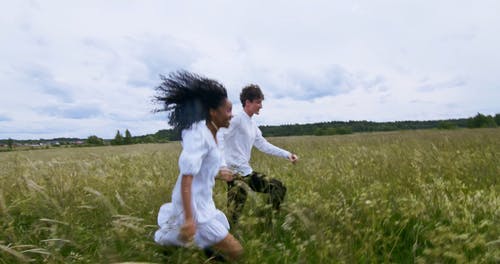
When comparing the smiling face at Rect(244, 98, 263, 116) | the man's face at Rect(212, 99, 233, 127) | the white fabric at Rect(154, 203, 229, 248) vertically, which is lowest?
the white fabric at Rect(154, 203, 229, 248)

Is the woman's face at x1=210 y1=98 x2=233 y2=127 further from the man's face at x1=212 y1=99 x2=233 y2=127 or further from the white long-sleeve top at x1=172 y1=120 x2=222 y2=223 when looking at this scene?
the white long-sleeve top at x1=172 y1=120 x2=222 y2=223

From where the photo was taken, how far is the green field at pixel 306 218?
85.8 inches

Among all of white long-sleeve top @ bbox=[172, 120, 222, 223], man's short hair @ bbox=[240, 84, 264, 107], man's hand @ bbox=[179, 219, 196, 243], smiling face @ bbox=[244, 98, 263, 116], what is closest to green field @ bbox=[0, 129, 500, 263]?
man's hand @ bbox=[179, 219, 196, 243]

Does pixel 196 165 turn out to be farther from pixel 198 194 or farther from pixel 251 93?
pixel 251 93

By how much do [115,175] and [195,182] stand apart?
2.69 meters

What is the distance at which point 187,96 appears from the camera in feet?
8.53

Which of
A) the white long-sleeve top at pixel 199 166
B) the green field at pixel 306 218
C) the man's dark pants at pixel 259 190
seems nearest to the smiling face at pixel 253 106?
the man's dark pants at pixel 259 190

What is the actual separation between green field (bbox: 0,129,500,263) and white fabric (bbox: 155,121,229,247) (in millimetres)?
134

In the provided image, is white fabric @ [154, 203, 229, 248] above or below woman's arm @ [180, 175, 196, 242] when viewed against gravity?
below

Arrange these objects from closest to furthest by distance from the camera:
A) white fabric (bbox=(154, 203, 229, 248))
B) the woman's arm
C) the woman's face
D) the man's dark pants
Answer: the woman's arm, white fabric (bbox=(154, 203, 229, 248)), the woman's face, the man's dark pants

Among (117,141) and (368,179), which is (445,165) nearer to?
(368,179)

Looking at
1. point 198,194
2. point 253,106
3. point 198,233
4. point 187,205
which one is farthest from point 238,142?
point 187,205

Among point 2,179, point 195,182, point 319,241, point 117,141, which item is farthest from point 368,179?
point 117,141

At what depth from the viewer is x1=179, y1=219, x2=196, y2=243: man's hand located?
85.7 inches
